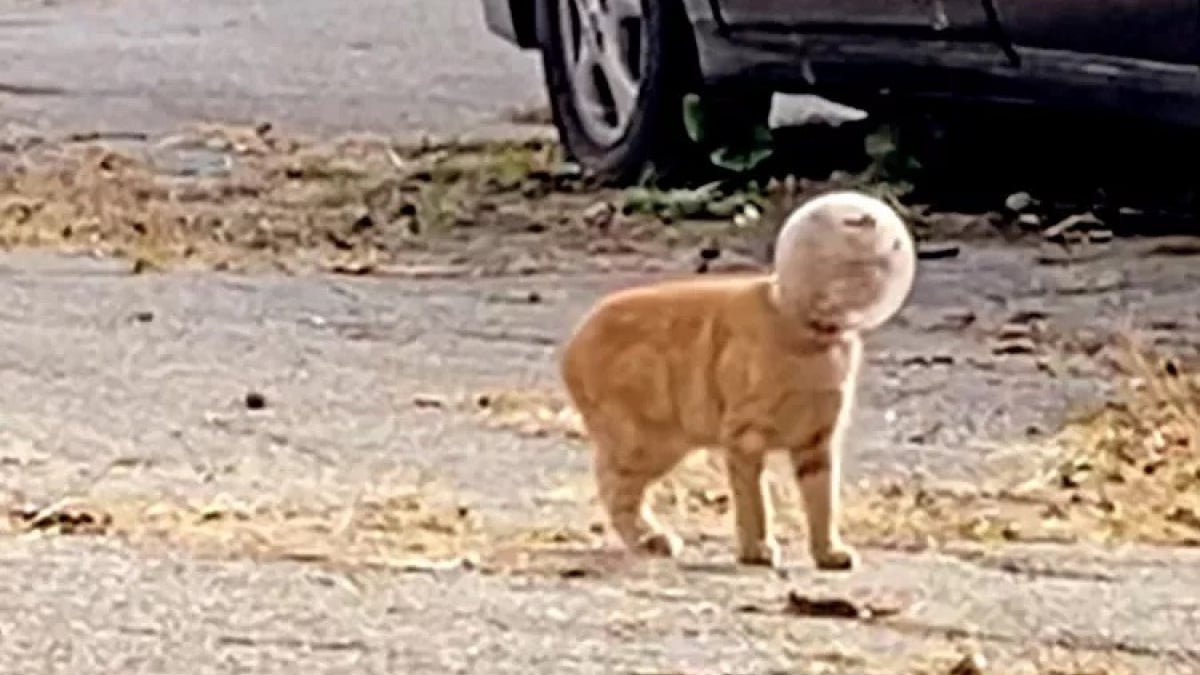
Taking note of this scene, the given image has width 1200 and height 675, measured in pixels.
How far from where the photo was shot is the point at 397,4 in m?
16.0

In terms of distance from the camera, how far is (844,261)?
485 cm

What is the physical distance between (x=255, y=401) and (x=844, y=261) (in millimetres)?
2216

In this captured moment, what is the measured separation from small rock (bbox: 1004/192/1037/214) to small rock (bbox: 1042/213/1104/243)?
7.5 inches

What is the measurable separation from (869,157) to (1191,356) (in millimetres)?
2992

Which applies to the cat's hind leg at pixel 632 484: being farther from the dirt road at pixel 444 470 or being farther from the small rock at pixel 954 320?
the small rock at pixel 954 320

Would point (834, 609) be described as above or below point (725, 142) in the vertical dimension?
above

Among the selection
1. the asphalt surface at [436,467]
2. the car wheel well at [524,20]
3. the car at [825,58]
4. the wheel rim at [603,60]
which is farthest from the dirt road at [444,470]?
the car wheel well at [524,20]

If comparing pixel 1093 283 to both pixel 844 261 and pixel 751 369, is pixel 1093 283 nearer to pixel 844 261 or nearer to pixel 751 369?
pixel 751 369

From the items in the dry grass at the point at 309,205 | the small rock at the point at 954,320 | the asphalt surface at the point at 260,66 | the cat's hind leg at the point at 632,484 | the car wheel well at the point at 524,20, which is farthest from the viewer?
the asphalt surface at the point at 260,66

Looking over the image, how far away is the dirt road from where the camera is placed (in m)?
4.55

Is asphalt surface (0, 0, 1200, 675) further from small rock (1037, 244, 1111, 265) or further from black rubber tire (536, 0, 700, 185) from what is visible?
black rubber tire (536, 0, 700, 185)

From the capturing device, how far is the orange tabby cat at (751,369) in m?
4.88

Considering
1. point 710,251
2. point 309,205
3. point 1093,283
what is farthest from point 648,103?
point 1093,283

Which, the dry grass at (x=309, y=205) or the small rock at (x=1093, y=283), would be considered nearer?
the small rock at (x=1093, y=283)
